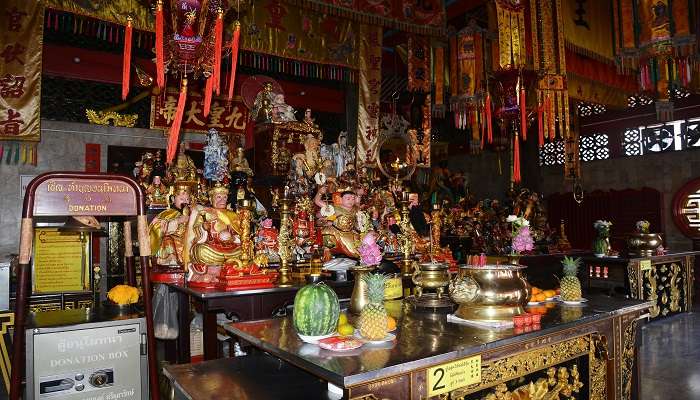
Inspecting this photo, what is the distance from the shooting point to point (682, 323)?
5672 millimetres

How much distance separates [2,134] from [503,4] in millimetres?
5152

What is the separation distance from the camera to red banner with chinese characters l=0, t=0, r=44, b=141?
431 centimetres

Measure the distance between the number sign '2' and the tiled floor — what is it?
1722 millimetres

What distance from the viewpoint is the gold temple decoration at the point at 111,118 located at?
19.4 feet

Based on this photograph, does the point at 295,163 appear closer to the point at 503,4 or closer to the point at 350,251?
the point at 350,251

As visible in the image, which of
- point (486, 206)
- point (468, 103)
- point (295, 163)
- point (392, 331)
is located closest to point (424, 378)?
point (392, 331)

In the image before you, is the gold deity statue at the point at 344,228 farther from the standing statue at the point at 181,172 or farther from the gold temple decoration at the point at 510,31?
the gold temple decoration at the point at 510,31

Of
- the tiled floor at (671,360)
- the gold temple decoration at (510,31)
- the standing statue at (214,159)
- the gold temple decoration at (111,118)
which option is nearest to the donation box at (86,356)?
the standing statue at (214,159)

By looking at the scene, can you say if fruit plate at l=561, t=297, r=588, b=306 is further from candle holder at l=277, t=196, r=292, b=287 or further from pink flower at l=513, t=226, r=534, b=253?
candle holder at l=277, t=196, r=292, b=287

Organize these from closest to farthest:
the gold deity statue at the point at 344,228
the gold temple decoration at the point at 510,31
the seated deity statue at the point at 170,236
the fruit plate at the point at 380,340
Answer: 1. the fruit plate at the point at 380,340
2. the seated deity statue at the point at 170,236
3. the gold deity statue at the point at 344,228
4. the gold temple decoration at the point at 510,31

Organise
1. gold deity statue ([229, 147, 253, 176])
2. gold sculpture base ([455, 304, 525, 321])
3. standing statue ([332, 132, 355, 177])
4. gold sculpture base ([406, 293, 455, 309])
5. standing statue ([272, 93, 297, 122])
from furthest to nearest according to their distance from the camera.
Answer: standing statue ([332, 132, 355, 177]), standing statue ([272, 93, 297, 122]), gold deity statue ([229, 147, 253, 176]), gold sculpture base ([406, 293, 455, 309]), gold sculpture base ([455, 304, 525, 321])

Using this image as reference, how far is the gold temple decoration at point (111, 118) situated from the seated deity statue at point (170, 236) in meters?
2.28

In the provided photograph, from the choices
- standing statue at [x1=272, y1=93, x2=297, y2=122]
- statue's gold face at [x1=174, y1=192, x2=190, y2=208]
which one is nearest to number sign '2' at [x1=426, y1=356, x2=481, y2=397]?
statue's gold face at [x1=174, y1=192, x2=190, y2=208]

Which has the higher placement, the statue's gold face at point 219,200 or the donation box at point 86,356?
the statue's gold face at point 219,200
